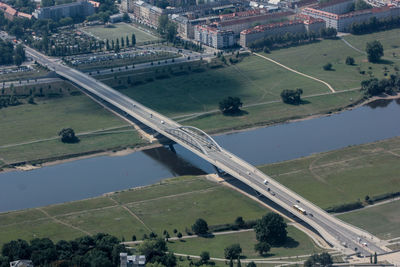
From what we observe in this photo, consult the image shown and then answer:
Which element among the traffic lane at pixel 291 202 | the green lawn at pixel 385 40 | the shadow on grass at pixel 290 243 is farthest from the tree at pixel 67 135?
the green lawn at pixel 385 40

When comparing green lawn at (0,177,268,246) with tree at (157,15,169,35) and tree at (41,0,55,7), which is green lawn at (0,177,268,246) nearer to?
tree at (157,15,169,35)

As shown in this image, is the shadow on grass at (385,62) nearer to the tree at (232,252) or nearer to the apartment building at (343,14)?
the apartment building at (343,14)

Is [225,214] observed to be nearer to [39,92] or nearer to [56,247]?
[56,247]

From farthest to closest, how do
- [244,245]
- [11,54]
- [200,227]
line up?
1. [11,54]
2. [200,227]
3. [244,245]

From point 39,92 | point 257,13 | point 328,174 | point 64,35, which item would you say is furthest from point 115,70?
point 328,174

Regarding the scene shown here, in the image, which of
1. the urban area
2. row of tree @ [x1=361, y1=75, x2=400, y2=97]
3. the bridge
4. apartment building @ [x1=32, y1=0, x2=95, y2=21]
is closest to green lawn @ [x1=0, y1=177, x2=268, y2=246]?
the urban area

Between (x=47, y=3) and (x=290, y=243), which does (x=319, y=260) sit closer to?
(x=290, y=243)

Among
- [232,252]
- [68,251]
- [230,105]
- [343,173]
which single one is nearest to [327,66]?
[230,105]
